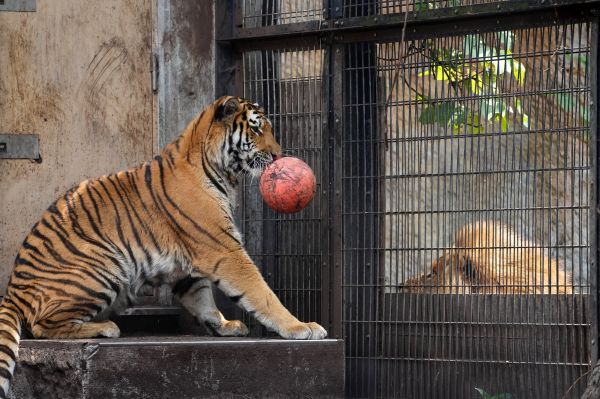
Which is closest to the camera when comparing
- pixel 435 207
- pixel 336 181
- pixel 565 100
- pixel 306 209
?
pixel 565 100

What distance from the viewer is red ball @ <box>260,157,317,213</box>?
6.39 metres

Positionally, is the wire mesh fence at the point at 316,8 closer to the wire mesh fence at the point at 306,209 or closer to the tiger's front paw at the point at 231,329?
the wire mesh fence at the point at 306,209

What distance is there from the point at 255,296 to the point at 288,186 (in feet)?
2.25

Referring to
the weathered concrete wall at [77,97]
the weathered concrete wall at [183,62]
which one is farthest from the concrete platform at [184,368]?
the weathered concrete wall at [183,62]

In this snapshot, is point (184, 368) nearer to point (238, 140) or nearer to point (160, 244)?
point (160, 244)

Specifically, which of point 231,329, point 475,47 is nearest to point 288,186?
point 231,329

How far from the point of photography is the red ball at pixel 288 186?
6387mm

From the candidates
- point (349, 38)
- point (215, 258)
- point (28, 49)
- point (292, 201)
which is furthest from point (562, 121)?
point (28, 49)

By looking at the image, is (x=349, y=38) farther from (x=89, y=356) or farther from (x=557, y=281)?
(x=89, y=356)

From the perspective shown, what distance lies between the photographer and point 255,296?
6348 millimetres

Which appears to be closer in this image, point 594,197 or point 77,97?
point 594,197

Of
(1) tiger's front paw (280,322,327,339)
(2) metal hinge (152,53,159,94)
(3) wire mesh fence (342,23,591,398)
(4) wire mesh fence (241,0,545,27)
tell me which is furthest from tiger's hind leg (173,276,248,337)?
(4) wire mesh fence (241,0,545,27)

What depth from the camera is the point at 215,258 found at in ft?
21.3

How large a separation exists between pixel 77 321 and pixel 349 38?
8.53 feet
